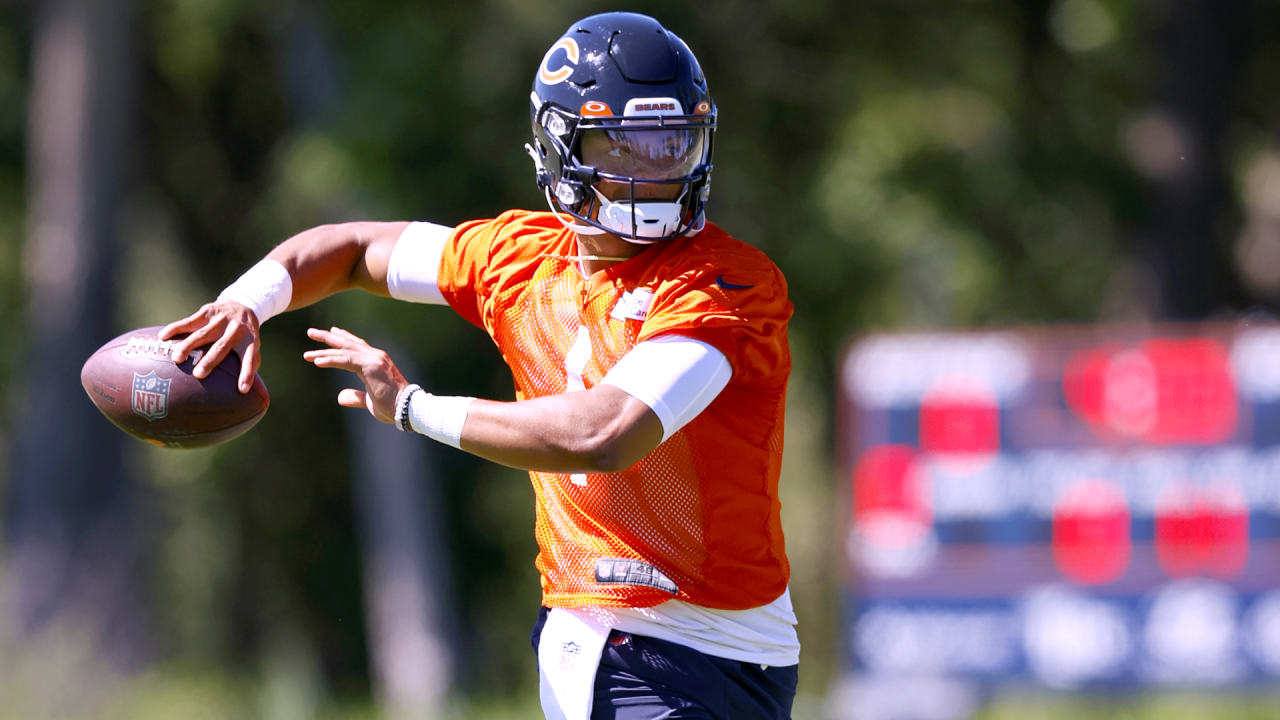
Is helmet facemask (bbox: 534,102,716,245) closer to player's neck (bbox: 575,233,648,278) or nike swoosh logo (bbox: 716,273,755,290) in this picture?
player's neck (bbox: 575,233,648,278)

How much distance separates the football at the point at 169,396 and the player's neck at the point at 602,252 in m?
0.75

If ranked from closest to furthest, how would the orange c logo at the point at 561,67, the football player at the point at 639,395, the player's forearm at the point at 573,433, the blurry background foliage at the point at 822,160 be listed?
the player's forearm at the point at 573,433, the football player at the point at 639,395, the orange c logo at the point at 561,67, the blurry background foliage at the point at 822,160

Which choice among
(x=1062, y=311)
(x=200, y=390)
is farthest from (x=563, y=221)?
(x=1062, y=311)

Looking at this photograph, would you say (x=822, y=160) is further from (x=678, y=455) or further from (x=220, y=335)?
(x=678, y=455)

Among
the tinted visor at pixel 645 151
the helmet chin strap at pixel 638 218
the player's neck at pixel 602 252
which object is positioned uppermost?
the tinted visor at pixel 645 151

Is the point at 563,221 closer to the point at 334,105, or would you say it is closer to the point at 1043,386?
the point at 1043,386

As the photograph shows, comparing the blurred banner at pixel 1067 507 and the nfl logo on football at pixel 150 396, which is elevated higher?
the nfl logo on football at pixel 150 396

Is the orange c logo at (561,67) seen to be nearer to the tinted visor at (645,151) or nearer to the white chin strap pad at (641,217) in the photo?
the tinted visor at (645,151)

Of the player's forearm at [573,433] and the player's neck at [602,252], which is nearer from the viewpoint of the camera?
the player's forearm at [573,433]

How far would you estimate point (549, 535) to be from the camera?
346 centimetres

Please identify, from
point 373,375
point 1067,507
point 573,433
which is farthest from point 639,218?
point 1067,507

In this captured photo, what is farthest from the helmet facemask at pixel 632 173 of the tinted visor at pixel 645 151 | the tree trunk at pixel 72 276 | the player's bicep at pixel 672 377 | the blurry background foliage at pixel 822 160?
the tree trunk at pixel 72 276

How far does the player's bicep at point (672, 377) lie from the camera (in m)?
3.10

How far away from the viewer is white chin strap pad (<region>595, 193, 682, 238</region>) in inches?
132
